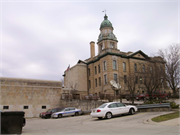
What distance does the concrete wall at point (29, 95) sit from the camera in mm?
26203

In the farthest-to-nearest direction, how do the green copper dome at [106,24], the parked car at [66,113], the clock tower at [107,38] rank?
the green copper dome at [106,24] < the clock tower at [107,38] < the parked car at [66,113]

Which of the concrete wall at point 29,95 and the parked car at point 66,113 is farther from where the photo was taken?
the concrete wall at point 29,95

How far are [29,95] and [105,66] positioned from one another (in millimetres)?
20514

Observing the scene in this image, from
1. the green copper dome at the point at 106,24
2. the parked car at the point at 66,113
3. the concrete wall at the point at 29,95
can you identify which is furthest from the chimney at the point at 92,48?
the parked car at the point at 66,113

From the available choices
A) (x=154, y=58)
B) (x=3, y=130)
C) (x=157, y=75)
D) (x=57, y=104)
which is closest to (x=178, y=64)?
(x=154, y=58)

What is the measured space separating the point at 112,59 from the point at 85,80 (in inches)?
411

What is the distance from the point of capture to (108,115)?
51.6 feet

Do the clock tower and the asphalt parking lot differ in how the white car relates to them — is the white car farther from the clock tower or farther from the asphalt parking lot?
the clock tower

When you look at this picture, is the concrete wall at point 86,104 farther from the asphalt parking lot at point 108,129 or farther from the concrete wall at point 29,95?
the asphalt parking lot at point 108,129

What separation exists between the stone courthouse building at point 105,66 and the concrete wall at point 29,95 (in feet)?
38.9

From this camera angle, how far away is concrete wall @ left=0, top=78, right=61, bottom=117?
2620cm

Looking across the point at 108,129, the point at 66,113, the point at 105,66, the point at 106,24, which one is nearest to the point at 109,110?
the point at 108,129

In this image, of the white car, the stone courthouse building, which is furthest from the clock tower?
the white car

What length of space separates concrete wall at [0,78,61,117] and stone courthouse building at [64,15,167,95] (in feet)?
38.9
